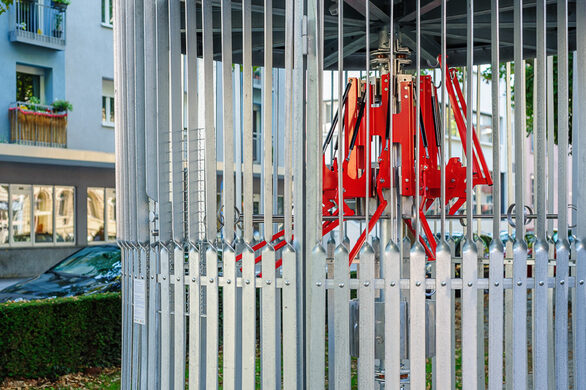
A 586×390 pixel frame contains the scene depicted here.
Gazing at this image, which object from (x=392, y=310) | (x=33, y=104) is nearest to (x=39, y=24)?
(x=33, y=104)

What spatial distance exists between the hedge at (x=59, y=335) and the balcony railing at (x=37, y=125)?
13.7m

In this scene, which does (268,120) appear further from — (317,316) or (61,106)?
(61,106)

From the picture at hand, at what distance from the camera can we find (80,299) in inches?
308

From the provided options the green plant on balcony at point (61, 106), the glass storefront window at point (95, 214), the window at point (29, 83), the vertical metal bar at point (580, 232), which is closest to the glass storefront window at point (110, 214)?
the glass storefront window at point (95, 214)

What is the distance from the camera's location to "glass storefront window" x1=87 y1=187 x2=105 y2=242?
2280cm

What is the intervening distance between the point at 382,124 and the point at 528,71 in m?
7.80

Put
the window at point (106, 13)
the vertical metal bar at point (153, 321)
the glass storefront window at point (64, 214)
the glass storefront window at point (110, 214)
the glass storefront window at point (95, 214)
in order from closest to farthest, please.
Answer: the vertical metal bar at point (153, 321), the glass storefront window at point (64, 214), the glass storefront window at point (95, 214), the window at point (106, 13), the glass storefront window at point (110, 214)

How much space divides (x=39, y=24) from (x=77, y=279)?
13.5m

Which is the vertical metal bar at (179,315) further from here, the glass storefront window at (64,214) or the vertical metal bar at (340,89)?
the glass storefront window at (64,214)

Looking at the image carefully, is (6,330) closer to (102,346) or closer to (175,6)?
(102,346)

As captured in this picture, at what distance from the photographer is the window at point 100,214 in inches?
899

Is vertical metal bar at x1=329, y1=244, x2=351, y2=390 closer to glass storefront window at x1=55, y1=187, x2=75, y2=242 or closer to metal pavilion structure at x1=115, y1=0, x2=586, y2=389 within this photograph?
metal pavilion structure at x1=115, y1=0, x2=586, y2=389

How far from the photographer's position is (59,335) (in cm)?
759

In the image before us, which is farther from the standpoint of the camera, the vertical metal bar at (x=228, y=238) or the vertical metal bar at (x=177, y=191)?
the vertical metal bar at (x=177, y=191)
